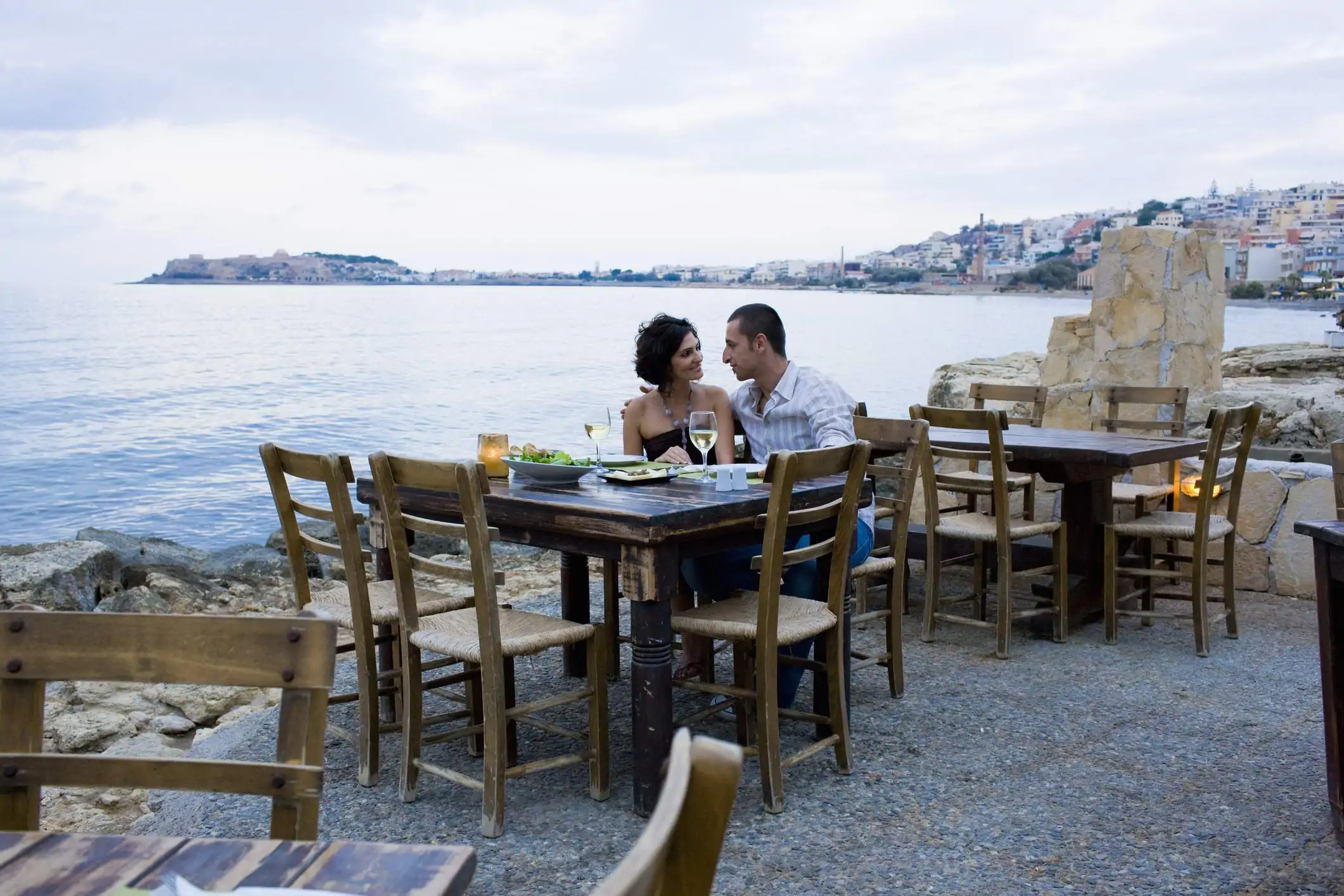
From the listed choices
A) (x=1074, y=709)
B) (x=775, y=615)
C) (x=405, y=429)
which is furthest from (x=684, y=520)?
(x=405, y=429)

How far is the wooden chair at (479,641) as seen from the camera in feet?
10.8

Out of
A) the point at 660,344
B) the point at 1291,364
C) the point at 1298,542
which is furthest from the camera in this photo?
the point at 1291,364

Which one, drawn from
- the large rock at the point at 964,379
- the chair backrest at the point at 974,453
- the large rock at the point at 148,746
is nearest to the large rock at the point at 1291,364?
the large rock at the point at 964,379

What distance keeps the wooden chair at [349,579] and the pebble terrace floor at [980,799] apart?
199 millimetres

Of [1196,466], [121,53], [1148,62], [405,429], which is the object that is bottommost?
[405,429]

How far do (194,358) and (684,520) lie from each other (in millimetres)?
45475

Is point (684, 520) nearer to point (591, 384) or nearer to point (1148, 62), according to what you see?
point (1148, 62)

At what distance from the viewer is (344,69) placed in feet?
122

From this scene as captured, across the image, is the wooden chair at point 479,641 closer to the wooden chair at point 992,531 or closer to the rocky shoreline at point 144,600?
the rocky shoreline at point 144,600

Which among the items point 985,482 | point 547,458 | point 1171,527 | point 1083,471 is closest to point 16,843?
point 547,458

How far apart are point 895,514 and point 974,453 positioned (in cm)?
127

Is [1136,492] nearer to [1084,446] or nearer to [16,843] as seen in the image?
[1084,446]

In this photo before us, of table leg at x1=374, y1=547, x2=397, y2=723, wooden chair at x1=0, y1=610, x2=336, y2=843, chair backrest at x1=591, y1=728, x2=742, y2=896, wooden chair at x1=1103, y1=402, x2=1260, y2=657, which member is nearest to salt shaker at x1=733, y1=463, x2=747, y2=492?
table leg at x1=374, y1=547, x2=397, y2=723

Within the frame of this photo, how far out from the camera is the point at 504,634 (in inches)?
138
